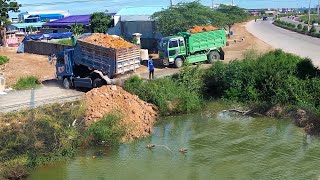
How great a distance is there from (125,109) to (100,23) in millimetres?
32742

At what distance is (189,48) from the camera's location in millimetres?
29672

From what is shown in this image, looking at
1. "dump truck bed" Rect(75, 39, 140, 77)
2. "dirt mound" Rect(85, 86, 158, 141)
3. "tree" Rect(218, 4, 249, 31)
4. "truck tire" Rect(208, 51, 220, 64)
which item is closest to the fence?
"truck tire" Rect(208, 51, 220, 64)

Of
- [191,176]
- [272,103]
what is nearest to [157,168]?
[191,176]

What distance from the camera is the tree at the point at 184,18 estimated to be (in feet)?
116

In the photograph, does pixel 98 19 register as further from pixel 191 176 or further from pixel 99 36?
pixel 191 176

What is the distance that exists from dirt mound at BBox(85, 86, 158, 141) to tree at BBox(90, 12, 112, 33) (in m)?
29.7

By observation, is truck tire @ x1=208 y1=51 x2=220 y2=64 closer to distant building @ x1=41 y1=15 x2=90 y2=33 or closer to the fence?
the fence

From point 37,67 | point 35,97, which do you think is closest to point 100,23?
point 37,67

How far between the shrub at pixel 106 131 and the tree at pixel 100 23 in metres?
32.9

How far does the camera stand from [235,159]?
15.6 meters

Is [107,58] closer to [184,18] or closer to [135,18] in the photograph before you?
[184,18]

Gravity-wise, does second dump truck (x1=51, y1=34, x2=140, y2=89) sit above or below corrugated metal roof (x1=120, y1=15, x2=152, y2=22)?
below

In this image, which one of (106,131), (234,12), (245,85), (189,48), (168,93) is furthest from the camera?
(234,12)

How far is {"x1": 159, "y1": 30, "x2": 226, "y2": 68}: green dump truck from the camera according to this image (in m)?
29.4
